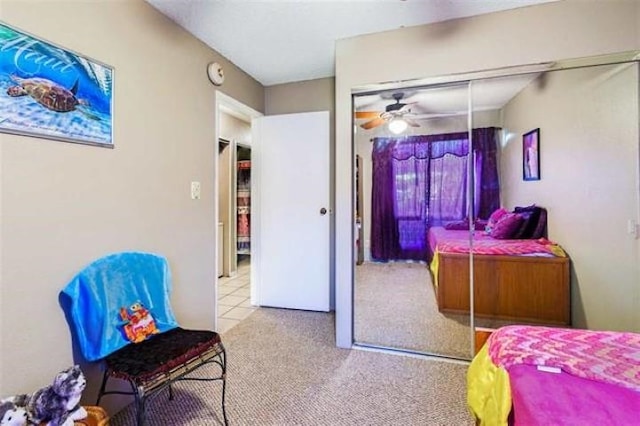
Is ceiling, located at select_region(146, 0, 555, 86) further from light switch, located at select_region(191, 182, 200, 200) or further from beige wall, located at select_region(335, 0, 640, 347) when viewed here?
light switch, located at select_region(191, 182, 200, 200)

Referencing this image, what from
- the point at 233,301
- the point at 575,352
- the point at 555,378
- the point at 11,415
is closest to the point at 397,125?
the point at 575,352

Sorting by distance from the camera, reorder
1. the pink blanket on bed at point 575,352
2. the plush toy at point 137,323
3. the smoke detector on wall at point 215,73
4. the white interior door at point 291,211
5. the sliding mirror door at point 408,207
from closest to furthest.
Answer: the pink blanket on bed at point 575,352 < the plush toy at point 137,323 < the sliding mirror door at point 408,207 < the smoke detector on wall at point 215,73 < the white interior door at point 291,211

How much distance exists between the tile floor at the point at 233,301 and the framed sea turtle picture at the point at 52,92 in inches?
79.1

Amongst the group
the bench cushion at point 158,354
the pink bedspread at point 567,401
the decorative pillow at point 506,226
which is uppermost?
the decorative pillow at point 506,226

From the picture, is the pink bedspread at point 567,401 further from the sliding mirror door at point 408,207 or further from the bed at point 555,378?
the sliding mirror door at point 408,207

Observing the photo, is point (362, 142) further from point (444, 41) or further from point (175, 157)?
point (175, 157)

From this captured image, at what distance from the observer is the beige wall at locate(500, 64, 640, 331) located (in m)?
2.08

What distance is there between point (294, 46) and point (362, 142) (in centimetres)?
97

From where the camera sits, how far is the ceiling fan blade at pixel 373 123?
2707 mm

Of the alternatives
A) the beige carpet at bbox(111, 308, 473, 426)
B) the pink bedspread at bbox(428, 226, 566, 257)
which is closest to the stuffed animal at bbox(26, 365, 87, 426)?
the beige carpet at bbox(111, 308, 473, 426)

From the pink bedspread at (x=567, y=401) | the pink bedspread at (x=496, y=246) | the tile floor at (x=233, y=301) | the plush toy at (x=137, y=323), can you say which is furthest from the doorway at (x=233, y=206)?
the pink bedspread at (x=567, y=401)

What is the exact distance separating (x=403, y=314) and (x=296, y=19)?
8.45ft

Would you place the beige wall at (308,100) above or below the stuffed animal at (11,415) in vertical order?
above

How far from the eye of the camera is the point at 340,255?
2.58 m
